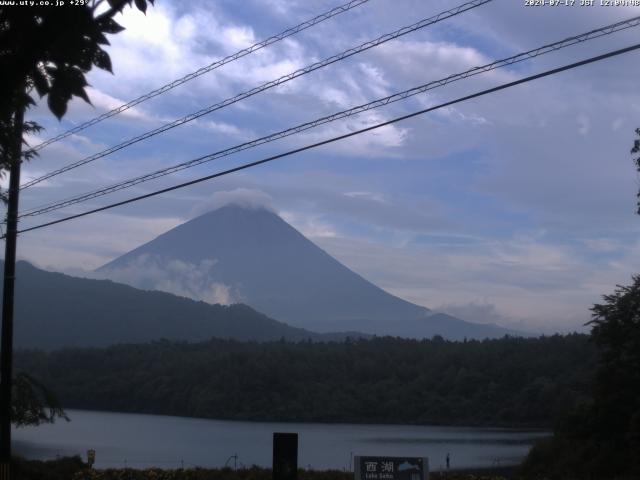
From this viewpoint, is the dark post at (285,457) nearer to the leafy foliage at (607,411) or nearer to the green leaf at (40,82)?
the green leaf at (40,82)

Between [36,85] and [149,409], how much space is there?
95364mm

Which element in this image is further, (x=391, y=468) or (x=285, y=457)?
(x=391, y=468)

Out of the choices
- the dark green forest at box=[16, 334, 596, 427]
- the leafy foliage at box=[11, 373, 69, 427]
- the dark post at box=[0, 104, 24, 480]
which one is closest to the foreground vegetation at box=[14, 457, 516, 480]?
the leafy foliage at box=[11, 373, 69, 427]

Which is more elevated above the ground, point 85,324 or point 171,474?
point 85,324

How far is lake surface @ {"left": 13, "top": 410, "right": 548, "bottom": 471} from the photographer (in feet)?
140

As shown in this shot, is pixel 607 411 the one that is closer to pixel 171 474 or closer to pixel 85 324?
pixel 171 474

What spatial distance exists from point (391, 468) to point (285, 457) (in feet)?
6.00

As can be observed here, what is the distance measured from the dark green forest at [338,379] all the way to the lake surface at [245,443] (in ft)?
12.1

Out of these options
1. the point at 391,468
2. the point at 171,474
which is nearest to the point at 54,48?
the point at 391,468

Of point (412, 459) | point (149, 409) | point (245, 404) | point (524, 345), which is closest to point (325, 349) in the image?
point (245, 404)

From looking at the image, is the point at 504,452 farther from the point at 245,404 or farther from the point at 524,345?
the point at 245,404

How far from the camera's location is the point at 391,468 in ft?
40.0

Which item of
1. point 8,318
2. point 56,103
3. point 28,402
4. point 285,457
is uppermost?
point 56,103

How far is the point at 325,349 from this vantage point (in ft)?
332
